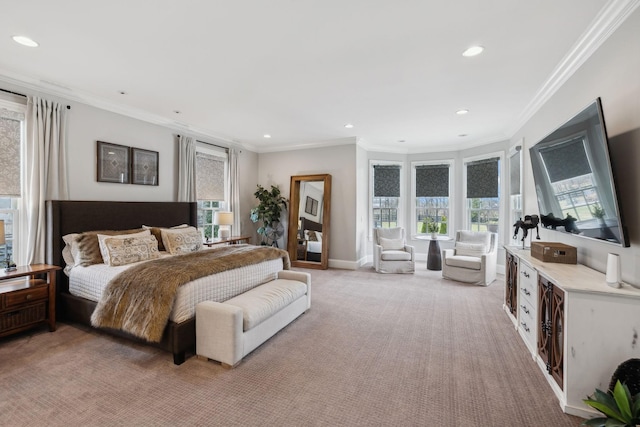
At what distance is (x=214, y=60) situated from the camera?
9.50ft

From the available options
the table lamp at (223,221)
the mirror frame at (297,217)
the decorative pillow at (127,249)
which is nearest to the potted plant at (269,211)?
the mirror frame at (297,217)

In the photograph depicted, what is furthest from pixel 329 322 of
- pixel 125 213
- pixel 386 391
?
pixel 125 213

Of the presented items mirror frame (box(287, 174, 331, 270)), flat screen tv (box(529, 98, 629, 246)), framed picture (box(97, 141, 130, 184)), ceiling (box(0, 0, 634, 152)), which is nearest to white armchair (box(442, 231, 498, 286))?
flat screen tv (box(529, 98, 629, 246))

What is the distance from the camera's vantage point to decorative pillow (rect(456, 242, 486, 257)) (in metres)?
5.31

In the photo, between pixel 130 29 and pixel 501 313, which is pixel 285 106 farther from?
pixel 501 313

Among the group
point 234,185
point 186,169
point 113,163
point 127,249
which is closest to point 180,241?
point 127,249

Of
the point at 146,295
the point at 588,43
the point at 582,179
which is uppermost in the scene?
the point at 588,43

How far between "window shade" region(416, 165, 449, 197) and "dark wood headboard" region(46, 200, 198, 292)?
5199 mm

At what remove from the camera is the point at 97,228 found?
3.77 meters

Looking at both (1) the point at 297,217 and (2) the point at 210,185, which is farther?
(1) the point at 297,217

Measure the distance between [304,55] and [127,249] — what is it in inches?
116

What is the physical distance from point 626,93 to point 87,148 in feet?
18.5

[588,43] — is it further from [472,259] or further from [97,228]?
[97,228]

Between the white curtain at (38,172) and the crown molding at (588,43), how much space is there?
18.1 feet
